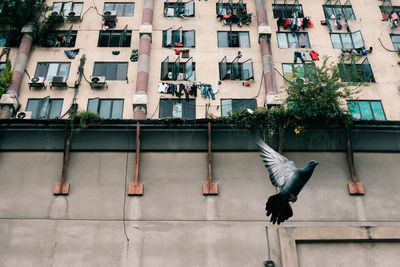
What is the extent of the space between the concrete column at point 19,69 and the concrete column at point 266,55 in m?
14.4

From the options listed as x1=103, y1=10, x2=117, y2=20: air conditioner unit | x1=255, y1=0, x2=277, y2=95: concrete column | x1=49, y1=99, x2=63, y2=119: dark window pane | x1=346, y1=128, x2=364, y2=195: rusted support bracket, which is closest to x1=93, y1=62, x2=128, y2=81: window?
x1=49, y1=99, x2=63, y2=119: dark window pane

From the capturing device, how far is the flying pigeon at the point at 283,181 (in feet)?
37.8

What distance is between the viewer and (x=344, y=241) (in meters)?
15.5

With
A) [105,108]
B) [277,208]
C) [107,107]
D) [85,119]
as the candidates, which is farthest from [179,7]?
[277,208]

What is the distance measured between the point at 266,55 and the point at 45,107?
13378mm

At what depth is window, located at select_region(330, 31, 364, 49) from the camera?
25.4 metres

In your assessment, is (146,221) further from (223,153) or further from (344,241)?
(344,241)

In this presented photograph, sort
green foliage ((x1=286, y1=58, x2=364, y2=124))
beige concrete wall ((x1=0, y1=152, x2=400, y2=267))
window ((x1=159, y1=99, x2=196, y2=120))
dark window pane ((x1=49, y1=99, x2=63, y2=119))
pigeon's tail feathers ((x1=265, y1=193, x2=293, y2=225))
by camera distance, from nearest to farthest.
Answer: pigeon's tail feathers ((x1=265, y1=193, x2=293, y2=225)), beige concrete wall ((x1=0, y1=152, x2=400, y2=267)), green foliage ((x1=286, y1=58, x2=364, y2=124)), dark window pane ((x1=49, y1=99, x2=63, y2=119)), window ((x1=159, y1=99, x2=196, y2=120))

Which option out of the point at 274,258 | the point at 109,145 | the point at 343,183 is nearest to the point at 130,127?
the point at 109,145

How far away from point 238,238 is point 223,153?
13.1ft

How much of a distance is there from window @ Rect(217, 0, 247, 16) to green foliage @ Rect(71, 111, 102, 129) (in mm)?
13102

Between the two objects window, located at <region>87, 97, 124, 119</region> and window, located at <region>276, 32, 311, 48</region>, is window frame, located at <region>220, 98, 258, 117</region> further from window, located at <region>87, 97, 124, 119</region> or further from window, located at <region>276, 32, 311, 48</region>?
window, located at <region>87, 97, 124, 119</region>

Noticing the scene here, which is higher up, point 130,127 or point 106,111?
point 106,111

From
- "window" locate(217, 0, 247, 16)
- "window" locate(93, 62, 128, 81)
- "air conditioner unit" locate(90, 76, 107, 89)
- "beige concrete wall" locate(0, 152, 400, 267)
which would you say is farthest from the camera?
"window" locate(217, 0, 247, 16)
